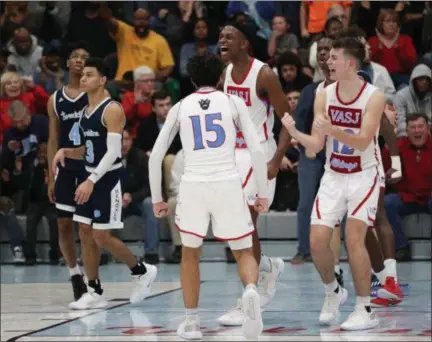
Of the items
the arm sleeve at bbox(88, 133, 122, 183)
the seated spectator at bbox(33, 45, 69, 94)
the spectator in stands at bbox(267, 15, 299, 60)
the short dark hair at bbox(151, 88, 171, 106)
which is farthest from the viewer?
the seated spectator at bbox(33, 45, 69, 94)

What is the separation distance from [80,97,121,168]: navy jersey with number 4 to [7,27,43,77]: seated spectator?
678 cm

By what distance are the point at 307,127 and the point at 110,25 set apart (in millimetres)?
6145

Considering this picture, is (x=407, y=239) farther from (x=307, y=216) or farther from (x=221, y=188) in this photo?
(x=221, y=188)

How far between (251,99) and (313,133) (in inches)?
37.1

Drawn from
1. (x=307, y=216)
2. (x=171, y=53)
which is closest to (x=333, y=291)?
(x=307, y=216)

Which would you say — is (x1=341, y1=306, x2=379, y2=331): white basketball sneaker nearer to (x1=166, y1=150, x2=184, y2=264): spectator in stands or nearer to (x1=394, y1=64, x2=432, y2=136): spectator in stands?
(x1=166, y1=150, x2=184, y2=264): spectator in stands

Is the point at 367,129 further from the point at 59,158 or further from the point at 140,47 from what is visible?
the point at 140,47

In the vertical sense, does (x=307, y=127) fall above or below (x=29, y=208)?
above

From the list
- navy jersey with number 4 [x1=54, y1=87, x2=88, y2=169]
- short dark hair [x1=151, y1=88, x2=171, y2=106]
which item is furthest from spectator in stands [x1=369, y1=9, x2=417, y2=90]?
navy jersey with number 4 [x1=54, y1=87, x2=88, y2=169]

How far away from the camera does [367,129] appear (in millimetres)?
7754

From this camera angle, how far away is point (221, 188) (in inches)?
292

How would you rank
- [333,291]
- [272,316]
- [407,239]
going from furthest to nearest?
[407,239] → [272,316] → [333,291]

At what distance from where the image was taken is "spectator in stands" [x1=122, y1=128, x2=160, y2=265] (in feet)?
43.7

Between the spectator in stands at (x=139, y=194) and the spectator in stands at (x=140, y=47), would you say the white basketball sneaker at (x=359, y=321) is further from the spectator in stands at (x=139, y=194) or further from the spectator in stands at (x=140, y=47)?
the spectator in stands at (x=140, y=47)
